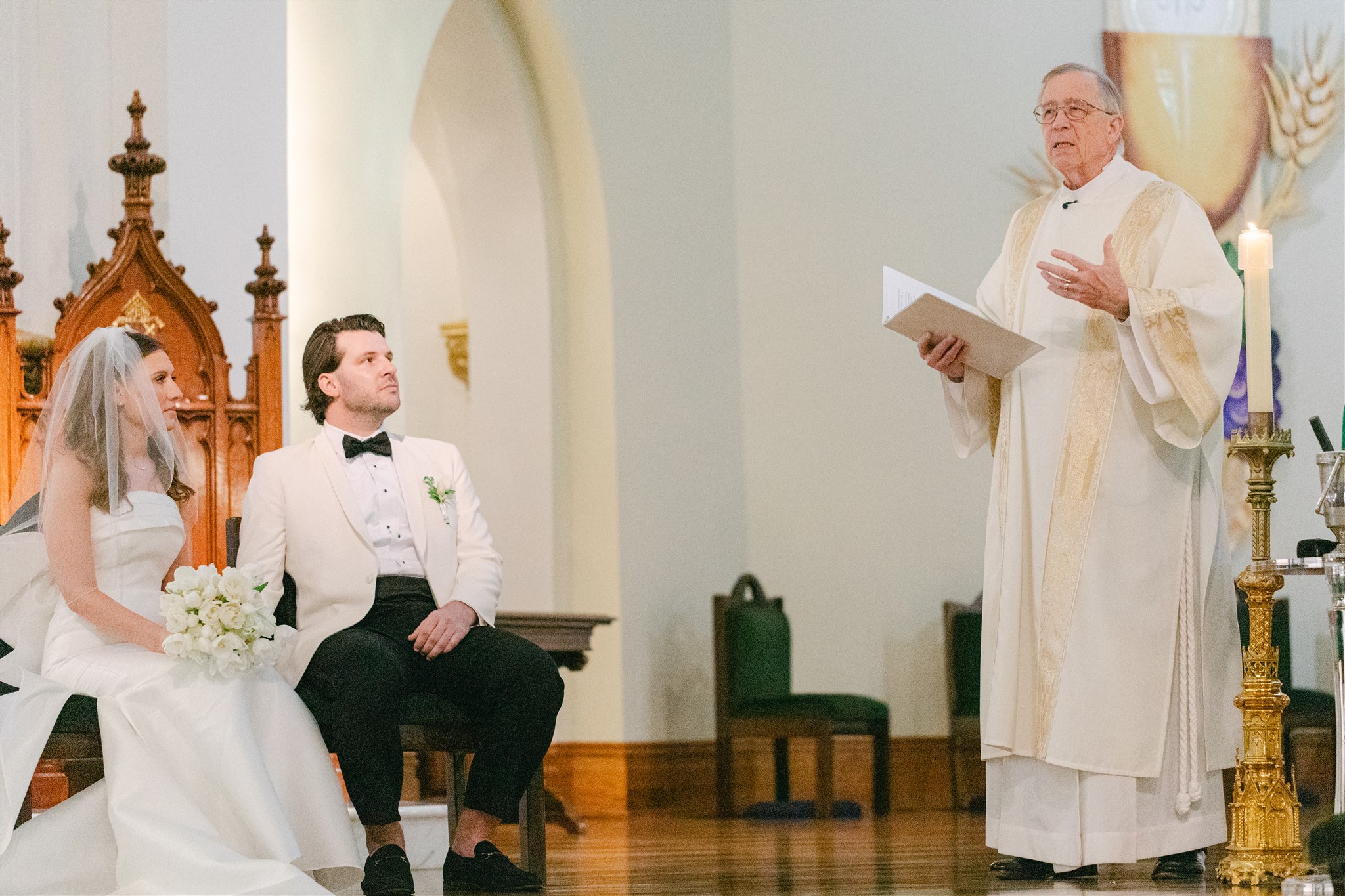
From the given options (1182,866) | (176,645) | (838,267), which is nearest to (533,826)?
(176,645)

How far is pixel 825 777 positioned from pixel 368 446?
3.50 meters

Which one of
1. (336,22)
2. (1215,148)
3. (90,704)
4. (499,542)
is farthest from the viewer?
(1215,148)

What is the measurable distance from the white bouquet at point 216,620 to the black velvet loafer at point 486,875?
27.6 inches

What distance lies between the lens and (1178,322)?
3.96m

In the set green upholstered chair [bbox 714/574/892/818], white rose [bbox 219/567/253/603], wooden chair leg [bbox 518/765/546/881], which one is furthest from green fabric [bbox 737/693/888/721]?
white rose [bbox 219/567/253/603]

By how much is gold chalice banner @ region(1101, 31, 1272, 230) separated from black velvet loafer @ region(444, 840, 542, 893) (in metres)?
5.85

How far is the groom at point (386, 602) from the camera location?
3760 mm

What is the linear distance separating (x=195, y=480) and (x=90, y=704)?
5.46ft

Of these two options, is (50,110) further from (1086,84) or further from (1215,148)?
(1215,148)

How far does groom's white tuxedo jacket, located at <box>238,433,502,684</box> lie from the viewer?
13.3 ft

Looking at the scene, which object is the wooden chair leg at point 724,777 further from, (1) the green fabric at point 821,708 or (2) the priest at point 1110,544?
(2) the priest at point 1110,544

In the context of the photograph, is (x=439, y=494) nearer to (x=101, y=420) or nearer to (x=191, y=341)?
(x=101, y=420)

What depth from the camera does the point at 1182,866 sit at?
13.0 feet

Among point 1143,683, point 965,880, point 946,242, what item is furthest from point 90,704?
point 946,242
